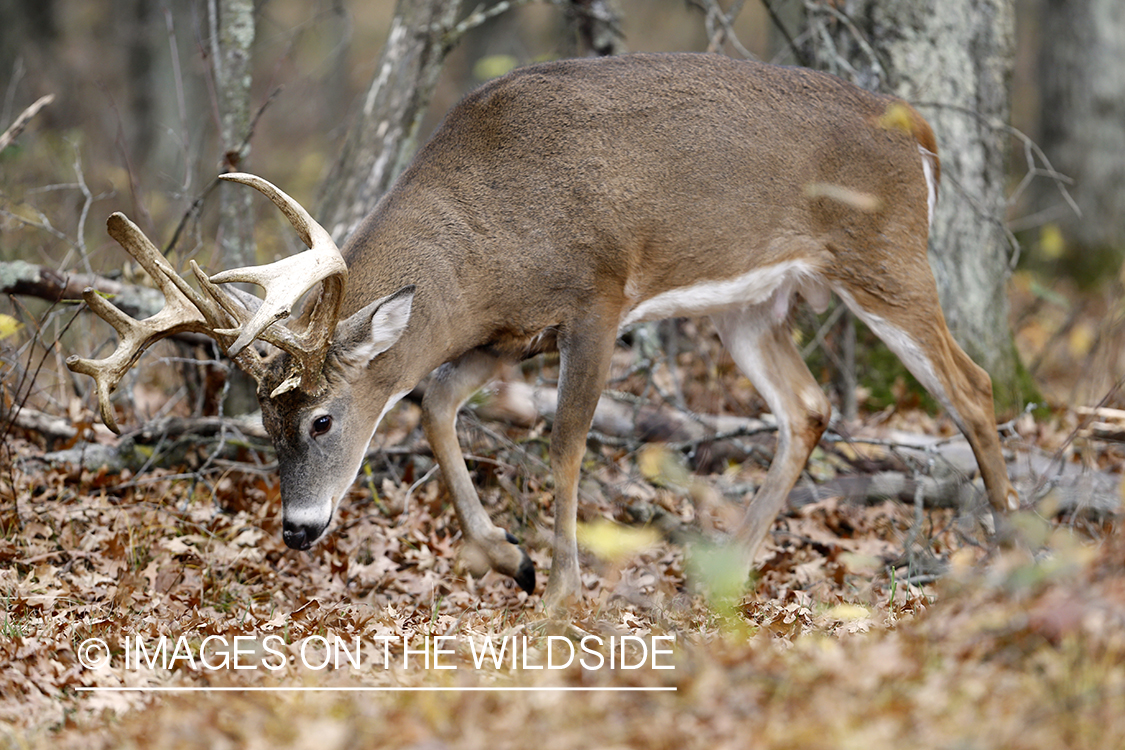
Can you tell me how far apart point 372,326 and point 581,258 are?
112 cm

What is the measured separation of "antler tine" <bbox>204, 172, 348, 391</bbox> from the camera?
444 cm

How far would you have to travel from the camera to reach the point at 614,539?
148 inches

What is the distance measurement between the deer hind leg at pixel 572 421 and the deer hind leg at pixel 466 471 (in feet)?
0.69

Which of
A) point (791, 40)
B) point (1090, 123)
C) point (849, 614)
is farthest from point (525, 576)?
point (1090, 123)

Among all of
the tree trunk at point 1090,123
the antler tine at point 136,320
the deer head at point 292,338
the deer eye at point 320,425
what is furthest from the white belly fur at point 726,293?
the tree trunk at point 1090,123

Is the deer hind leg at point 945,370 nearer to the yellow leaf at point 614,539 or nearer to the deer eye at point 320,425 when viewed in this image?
the yellow leaf at point 614,539

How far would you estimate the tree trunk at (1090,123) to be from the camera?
1270 centimetres

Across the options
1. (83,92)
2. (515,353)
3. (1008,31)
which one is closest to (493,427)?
(515,353)

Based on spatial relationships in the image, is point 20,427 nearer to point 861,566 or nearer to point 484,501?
point 484,501

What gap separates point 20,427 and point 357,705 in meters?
4.11

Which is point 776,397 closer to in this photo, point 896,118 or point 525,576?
point 896,118

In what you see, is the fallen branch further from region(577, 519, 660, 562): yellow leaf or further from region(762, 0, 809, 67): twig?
region(762, 0, 809, 67): twig

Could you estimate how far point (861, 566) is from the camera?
19.0 feet

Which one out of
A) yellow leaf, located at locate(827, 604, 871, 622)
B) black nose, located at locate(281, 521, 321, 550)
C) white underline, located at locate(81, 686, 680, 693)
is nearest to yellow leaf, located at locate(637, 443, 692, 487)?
yellow leaf, located at locate(827, 604, 871, 622)
